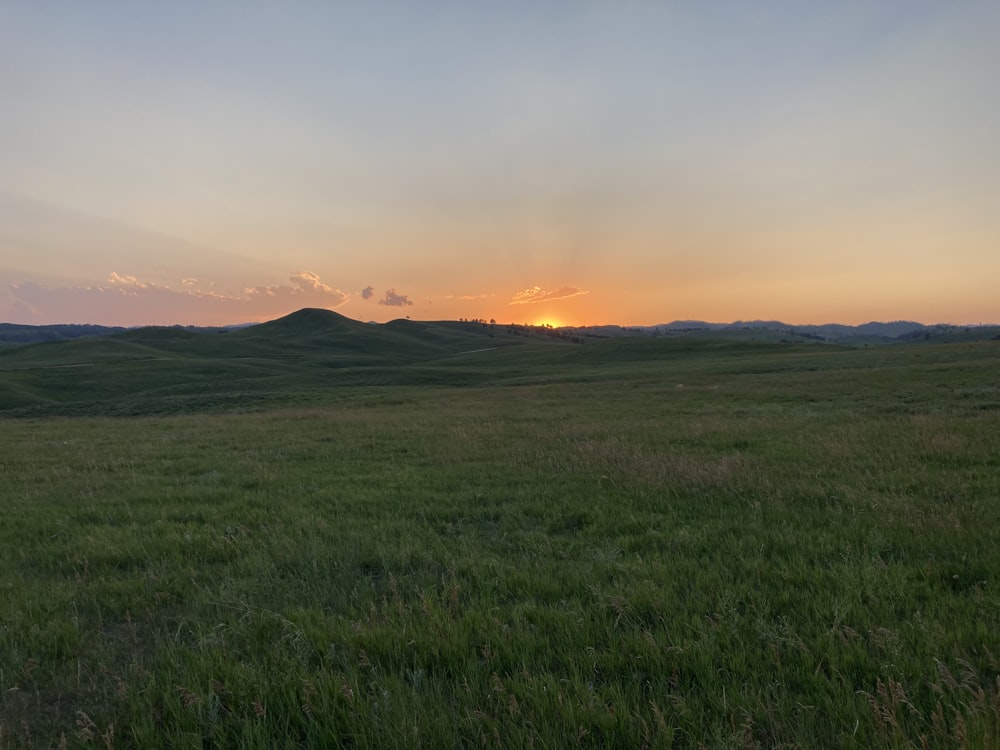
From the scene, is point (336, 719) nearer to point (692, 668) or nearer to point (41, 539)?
point (692, 668)

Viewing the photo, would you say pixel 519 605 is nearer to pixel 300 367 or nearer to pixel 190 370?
pixel 190 370

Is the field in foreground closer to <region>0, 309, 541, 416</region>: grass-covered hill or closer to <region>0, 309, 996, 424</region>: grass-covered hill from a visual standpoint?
<region>0, 309, 996, 424</region>: grass-covered hill

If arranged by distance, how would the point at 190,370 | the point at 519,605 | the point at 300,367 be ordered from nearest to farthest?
1. the point at 519,605
2. the point at 190,370
3. the point at 300,367

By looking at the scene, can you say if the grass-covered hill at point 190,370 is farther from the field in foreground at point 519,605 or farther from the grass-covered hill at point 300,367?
the field in foreground at point 519,605

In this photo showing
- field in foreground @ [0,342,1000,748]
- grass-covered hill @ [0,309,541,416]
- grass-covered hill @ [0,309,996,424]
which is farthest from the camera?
grass-covered hill @ [0,309,541,416]

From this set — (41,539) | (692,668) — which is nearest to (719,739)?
(692,668)

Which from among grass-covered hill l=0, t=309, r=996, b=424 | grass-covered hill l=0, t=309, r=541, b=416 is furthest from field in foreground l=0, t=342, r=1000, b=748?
grass-covered hill l=0, t=309, r=541, b=416

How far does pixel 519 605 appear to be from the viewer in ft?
15.4

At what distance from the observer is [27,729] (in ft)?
11.0

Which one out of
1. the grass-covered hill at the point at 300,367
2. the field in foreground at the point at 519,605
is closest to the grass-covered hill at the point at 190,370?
the grass-covered hill at the point at 300,367

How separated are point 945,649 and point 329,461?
12764mm

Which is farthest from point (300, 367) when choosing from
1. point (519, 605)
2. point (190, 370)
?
point (519, 605)

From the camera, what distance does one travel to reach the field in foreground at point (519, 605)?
10.7 feet

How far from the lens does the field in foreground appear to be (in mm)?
3275
